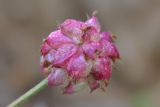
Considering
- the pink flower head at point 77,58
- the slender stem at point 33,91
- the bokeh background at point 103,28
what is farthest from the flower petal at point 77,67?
the bokeh background at point 103,28

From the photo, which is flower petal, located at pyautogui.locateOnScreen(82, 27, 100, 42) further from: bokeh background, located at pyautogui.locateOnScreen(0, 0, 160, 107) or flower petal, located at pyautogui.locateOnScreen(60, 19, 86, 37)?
bokeh background, located at pyautogui.locateOnScreen(0, 0, 160, 107)

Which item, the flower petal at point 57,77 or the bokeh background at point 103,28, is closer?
the flower petal at point 57,77

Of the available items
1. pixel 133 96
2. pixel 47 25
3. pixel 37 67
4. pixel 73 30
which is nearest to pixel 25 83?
pixel 37 67

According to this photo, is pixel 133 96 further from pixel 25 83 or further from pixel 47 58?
pixel 47 58

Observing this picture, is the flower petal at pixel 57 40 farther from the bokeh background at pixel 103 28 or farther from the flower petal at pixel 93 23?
the bokeh background at pixel 103 28

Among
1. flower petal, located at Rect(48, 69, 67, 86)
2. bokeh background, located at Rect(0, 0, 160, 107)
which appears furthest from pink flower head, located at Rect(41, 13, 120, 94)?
bokeh background, located at Rect(0, 0, 160, 107)

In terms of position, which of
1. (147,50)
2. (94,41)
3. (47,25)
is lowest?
(94,41)

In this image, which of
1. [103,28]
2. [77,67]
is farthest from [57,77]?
[103,28]
